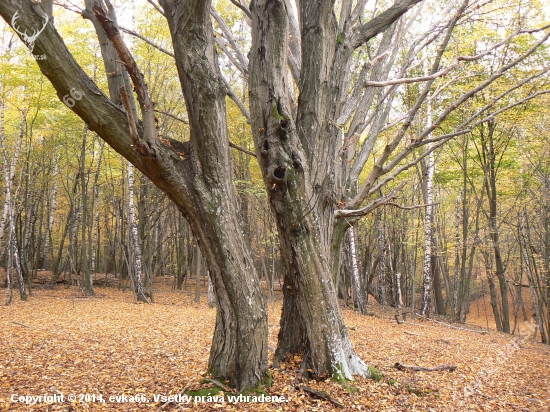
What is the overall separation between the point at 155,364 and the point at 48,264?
2347cm

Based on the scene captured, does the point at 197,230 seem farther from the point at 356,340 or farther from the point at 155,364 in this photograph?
the point at 356,340

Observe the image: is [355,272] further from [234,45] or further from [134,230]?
[234,45]

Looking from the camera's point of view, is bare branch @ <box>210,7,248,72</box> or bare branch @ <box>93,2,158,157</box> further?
bare branch @ <box>210,7,248,72</box>

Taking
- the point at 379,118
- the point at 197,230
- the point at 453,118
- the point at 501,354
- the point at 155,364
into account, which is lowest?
the point at 501,354

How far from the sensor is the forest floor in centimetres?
342

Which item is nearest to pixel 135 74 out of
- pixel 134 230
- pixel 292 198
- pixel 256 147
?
pixel 256 147

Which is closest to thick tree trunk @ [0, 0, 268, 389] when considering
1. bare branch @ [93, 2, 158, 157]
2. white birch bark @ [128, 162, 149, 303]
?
bare branch @ [93, 2, 158, 157]

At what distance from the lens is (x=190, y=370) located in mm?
4301

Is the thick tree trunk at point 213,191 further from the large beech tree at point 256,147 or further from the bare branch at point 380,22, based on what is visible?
the bare branch at point 380,22

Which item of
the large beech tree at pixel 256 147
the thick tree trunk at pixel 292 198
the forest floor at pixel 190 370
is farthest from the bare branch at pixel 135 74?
the forest floor at pixel 190 370

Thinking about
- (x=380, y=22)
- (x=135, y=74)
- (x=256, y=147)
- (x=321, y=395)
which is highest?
(x=380, y=22)

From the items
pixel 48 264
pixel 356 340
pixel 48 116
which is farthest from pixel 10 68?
pixel 48 264

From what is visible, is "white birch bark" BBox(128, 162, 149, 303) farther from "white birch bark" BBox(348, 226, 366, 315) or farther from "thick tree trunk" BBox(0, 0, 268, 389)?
"thick tree trunk" BBox(0, 0, 268, 389)

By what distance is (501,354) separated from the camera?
23.7 ft
